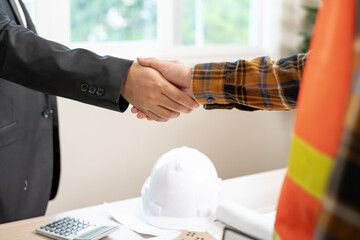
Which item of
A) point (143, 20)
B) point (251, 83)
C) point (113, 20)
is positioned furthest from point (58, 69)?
point (143, 20)

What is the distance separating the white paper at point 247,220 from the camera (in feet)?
2.86

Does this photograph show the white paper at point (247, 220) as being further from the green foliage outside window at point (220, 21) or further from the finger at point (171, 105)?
the green foliage outside window at point (220, 21)

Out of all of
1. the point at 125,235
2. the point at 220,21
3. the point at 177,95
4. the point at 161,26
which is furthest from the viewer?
the point at 220,21

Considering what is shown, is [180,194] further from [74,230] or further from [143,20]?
[143,20]

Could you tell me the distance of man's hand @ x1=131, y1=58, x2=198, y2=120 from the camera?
1338 mm

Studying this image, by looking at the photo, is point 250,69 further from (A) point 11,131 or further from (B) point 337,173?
(B) point 337,173

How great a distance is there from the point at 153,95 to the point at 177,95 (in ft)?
0.23

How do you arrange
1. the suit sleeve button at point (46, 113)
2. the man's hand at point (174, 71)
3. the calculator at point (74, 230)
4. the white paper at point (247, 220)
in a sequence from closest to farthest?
the white paper at point (247, 220), the calculator at point (74, 230), the man's hand at point (174, 71), the suit sleeve button at point (46, 113)

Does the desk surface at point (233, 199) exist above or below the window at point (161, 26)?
below

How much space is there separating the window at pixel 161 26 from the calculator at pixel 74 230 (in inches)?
59.3

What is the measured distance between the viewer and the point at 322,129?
0.36m

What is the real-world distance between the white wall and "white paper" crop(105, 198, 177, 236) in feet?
→ 4.02

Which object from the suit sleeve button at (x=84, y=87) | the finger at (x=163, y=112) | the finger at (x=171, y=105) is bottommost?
the finger at (x=163, y=112)

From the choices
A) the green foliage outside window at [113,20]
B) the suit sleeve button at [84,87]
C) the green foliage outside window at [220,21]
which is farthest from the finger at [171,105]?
the green foliage outside window at [220,21]
